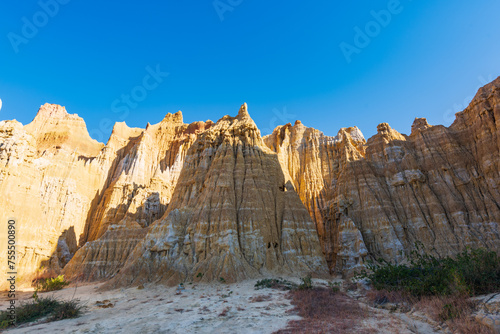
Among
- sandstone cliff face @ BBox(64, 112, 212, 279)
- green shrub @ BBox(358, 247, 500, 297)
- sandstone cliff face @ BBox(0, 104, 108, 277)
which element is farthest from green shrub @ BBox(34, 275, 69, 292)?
green shrub @ BBox(358, 247, 500, 297)

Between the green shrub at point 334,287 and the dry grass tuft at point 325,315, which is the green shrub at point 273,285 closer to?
the green shrub at point 334,287

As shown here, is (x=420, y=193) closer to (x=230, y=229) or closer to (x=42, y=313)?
(x=230, y=229)

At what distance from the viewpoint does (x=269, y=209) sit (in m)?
32.2

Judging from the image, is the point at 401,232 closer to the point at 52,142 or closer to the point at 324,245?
the point at 324,245

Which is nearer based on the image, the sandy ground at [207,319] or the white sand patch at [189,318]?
the sandy ground at [207,319]

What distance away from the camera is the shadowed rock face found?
1068 inches

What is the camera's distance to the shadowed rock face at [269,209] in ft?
89.0

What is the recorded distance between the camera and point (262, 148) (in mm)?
39469

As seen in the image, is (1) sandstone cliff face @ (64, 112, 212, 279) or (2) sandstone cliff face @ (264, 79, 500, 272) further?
(1) sandstone cliff face @ (64, 112, 212, 279)

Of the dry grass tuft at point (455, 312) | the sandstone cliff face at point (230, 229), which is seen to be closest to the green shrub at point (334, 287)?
the sandstone cliff face at point (230, 229)

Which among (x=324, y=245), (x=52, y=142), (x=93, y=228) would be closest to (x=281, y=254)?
(x=324, y=245)

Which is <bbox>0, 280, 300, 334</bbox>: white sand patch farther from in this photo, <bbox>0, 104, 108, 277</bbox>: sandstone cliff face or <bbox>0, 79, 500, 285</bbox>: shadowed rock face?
<bbox>0, 104, 108, 277</bbox>: sandstone cliff face

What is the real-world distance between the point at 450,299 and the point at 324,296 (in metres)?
7.09

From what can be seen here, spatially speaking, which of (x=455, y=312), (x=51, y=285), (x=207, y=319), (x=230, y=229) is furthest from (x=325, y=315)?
(x=51, y=285)
